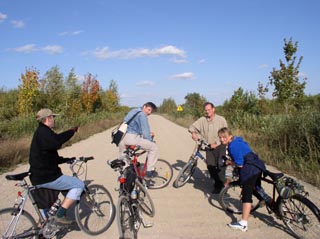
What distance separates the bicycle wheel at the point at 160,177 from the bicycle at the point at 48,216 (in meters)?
2.66

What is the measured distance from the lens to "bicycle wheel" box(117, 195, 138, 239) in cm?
436

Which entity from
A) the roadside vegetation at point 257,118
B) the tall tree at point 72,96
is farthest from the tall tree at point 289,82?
the tall tree at point 72,96

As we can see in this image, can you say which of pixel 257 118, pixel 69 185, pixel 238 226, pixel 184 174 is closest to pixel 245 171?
pixel 238 226

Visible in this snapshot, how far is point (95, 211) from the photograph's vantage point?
517cm

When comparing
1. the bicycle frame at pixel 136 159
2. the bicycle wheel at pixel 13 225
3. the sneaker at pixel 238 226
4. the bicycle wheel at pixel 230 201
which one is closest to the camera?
the bicycle wheel at pixel 13 225

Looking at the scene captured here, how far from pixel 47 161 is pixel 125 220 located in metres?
1.38

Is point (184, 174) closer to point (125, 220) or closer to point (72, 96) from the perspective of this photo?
point (125, 220)

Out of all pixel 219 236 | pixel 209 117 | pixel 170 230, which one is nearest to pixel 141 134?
pixel 209 117

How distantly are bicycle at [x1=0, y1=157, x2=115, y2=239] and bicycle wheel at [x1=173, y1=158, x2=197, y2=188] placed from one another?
2.70m

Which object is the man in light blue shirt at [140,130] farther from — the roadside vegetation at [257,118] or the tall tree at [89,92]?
the tall tree at [89,92]

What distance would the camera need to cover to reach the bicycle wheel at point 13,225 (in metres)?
3.88

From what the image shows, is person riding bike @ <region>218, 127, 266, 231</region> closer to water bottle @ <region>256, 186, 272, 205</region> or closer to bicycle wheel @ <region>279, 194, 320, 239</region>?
water bottle @ <region>256, 186, 272, 205</region>

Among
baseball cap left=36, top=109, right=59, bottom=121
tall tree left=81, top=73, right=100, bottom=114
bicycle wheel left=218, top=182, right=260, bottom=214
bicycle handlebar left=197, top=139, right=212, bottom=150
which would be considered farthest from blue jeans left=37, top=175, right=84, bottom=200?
tall tree left=81, top=73, right=100, bottom=114

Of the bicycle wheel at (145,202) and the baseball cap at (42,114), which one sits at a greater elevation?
the baseball cap at (42,114)
